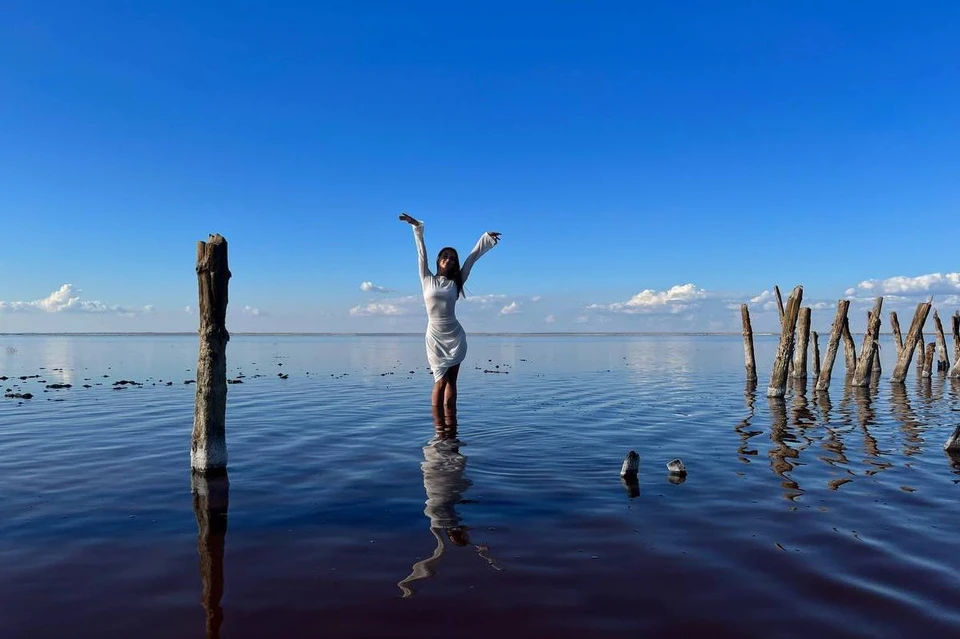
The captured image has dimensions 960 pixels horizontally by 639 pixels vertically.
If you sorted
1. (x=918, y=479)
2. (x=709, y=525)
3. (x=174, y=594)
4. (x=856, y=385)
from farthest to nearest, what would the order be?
(x=856, y=385), (x=918, y=479), (x=709, y=525), (x=174, y=594)

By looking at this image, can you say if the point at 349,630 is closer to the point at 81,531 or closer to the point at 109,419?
the point at 81,531

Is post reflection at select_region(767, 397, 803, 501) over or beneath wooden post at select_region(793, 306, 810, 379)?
beneath

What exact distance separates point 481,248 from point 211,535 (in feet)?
22.6

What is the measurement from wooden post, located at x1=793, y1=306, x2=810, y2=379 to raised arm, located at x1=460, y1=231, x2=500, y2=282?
1776cm

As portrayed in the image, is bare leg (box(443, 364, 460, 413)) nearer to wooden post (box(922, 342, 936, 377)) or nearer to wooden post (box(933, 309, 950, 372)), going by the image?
wooden post (box(922, 342, 936, 377))

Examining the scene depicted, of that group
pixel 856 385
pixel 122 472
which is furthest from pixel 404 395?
pixel 856 385

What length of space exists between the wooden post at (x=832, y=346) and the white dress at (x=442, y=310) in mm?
16730

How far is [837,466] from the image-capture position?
899cm

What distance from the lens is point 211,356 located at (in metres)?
8.27

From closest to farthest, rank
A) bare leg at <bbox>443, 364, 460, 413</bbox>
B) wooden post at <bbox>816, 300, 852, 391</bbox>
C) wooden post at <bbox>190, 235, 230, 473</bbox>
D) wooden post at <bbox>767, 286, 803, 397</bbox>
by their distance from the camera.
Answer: wooden post at <bbox>190, 235, 230, 473</bbox>, bare leg at <bbox>443, 364, 460, 413</bbox>, wooden post at <bbox>767, 286, 803, 397</bbox>, wooden post at <bbox>816, 300, 852, 391</bbox>

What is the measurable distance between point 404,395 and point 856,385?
1762cm

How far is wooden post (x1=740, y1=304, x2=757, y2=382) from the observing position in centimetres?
2620

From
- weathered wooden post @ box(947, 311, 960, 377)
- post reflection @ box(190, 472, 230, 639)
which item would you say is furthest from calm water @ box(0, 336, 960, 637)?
weathered wooden post @ box(947, 311, 960, 377)

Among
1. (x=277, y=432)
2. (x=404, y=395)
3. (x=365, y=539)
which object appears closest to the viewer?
(x=365, y=539)
